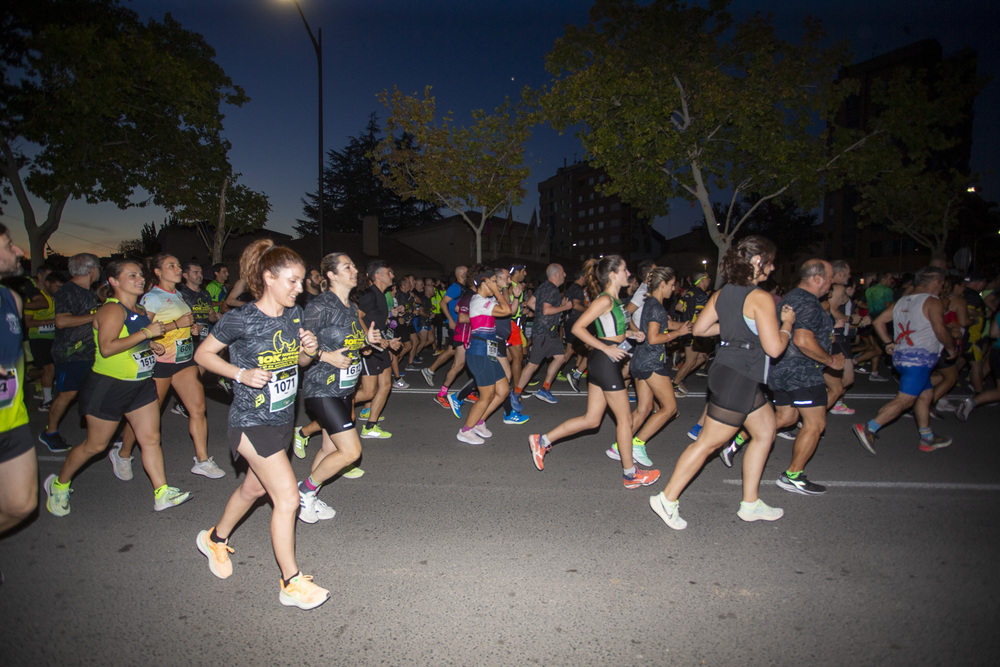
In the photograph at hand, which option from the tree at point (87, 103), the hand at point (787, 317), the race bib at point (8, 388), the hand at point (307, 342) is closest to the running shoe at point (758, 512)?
the hand at point (787, 317)

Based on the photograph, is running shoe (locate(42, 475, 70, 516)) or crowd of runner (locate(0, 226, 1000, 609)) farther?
running shoe (locate(42, 475, 70, 516))

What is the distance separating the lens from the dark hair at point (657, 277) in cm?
520

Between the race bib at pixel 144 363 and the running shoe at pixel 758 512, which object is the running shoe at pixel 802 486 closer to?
the running shoe at pixel 758 512

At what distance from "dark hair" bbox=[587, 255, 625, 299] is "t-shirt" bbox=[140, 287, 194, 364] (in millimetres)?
3410

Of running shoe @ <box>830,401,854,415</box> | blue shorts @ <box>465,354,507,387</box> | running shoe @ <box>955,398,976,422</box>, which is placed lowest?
running shoe @ <box>830,401,854,415</box>

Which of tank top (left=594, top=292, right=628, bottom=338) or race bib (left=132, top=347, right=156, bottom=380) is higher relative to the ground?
tank top (left=594, top=292, right=628, bottom=338)

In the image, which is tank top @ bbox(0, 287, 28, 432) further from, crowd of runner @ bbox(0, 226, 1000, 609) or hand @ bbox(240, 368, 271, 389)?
hand @ bbox(240, 368, 271, 389)

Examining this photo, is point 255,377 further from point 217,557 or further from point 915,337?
point 915,337

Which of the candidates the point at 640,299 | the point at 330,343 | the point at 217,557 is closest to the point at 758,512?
the point at 640,299

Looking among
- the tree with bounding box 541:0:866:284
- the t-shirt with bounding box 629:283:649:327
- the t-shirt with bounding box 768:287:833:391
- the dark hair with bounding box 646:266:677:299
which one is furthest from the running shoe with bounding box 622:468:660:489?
the tree with bounding box 541:0:866:284

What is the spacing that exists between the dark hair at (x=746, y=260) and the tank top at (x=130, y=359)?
4.21m

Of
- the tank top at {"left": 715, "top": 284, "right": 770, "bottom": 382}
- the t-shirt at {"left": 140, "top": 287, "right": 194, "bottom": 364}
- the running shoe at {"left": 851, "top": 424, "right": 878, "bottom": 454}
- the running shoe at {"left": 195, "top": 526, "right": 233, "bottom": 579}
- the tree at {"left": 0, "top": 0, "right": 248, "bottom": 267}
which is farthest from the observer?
the tree at {"left": 0, "top": 0, "right": 248, "bottom": 267}

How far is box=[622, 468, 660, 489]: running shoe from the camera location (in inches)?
175

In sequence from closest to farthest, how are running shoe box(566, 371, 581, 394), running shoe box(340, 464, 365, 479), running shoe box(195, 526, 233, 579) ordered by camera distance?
running shoe box(195, 526, 233, 579) < running shoe box(340, 464, 365, 479) < running shoe box(566, 371, 581, 394)
